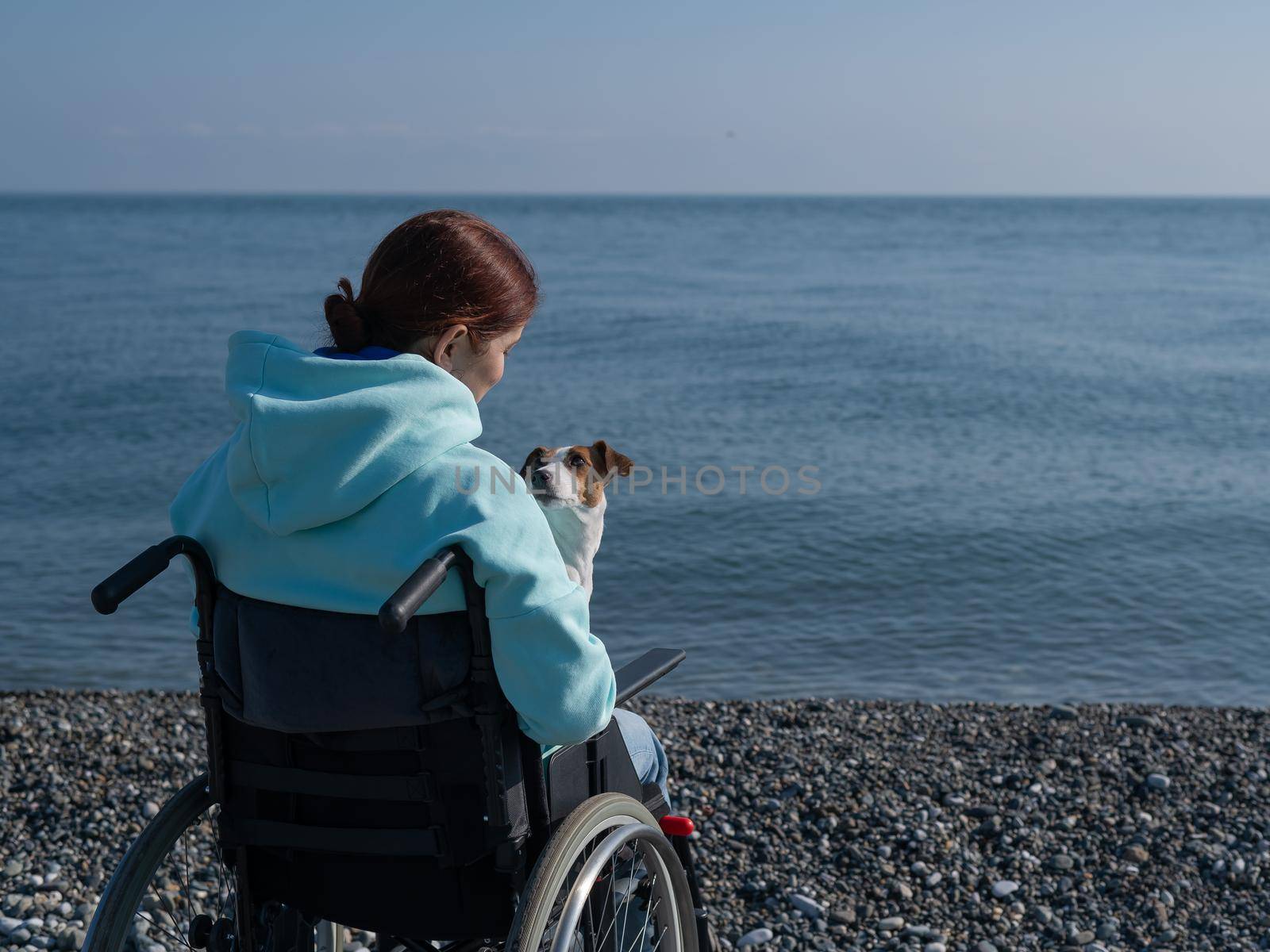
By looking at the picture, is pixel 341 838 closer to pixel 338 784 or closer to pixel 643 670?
pixel 338 784

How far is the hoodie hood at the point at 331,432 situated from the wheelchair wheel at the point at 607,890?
76 centimetres

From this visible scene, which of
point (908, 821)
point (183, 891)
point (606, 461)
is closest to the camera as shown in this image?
point (606, 461)

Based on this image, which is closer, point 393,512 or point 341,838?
point 393,512

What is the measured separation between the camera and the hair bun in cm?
221

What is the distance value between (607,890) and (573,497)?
42.1 inches

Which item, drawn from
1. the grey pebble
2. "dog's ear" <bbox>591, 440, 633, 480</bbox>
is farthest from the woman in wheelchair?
the grey pebble

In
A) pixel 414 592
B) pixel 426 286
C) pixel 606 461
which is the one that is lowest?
pixel 606 461

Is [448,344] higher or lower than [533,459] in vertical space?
higher

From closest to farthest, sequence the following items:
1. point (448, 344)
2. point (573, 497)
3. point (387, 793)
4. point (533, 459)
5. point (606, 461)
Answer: point (387, 793) → point (448, 344) → point (573, 497) → point (533, 459) → point (606, 461)

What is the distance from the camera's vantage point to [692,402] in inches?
667

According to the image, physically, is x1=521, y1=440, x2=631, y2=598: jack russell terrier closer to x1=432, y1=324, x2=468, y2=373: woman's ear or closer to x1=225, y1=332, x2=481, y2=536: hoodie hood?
x1=432, y1=324, x2=468, y2=373: woman's ear

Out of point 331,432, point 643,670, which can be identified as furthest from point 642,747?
point 331,432

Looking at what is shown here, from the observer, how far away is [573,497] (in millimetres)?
3123

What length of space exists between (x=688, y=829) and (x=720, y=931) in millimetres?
1402
